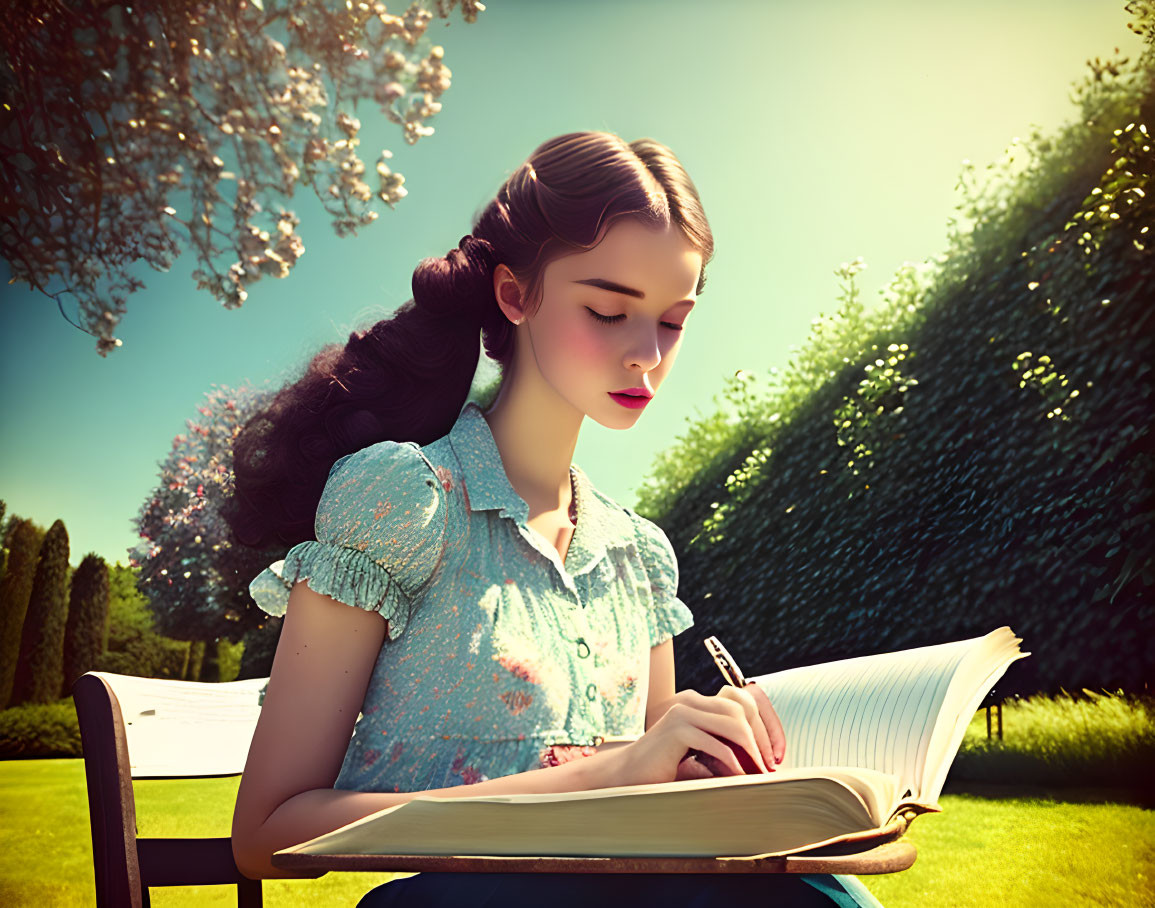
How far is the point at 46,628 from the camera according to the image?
20.3 ft

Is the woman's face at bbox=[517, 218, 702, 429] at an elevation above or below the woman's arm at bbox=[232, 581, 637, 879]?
above

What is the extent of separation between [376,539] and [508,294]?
58 centimetres

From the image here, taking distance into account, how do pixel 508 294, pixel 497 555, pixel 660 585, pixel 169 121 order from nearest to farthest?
pixel 497 555
pixel 508 294
pixel 660 585
pixel 169 121

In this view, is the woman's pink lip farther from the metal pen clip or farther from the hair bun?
the metal pen clip

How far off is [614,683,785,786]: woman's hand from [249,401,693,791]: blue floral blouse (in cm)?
36

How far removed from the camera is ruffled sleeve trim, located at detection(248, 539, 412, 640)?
1.10m

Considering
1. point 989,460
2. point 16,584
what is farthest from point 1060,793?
point 16,584

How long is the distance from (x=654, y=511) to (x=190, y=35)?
16.1ft

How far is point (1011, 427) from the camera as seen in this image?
495 centimetres

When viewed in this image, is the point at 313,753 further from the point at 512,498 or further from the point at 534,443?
the point at 534,443

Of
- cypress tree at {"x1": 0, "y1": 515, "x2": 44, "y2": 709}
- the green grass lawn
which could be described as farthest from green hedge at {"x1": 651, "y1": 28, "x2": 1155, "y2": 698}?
cypress tree at {"x1": 0, "y1": 515, "x2": 44, "y2": 709}

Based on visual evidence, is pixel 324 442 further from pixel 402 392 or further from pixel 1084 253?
pixel 1084 253

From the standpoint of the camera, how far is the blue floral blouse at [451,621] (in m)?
1.17

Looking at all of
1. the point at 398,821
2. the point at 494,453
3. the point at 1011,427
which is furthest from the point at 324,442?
the point at 1011,427
